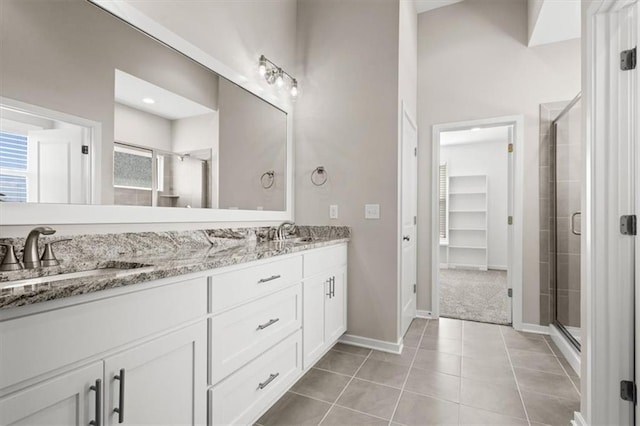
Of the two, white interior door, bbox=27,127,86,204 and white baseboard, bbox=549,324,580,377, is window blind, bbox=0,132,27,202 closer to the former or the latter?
white interior door, bbox=27,127,86,204

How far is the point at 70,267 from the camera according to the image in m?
1.19

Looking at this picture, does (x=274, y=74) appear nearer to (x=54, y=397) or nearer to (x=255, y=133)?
(x=255, y=133)

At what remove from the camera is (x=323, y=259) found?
2.26m

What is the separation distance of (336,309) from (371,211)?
828mm

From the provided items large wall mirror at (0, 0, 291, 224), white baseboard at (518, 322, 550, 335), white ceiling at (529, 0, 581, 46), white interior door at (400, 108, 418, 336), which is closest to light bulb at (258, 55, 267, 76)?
large wall mirror at (0, 0, 291, 224)

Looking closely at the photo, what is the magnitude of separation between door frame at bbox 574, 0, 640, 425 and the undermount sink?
1.92 m

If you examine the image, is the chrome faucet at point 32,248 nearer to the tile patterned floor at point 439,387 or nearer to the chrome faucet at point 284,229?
the tile patterned floor at point 439,387

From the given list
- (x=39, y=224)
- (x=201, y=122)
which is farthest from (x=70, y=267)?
(x=201, y=122)

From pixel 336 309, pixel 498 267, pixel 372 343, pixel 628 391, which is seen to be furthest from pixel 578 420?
pixel 498 267

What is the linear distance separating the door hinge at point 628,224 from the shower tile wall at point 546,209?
176 centimetres

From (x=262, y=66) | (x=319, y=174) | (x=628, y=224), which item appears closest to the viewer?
(x=628, y=224)

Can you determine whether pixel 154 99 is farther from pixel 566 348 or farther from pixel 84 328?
pixel 566 348

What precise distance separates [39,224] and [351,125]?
2.13 m

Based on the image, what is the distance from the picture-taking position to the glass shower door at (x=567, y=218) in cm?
240
